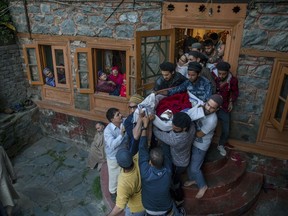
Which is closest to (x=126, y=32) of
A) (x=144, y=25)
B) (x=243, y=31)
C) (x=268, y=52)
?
(x=144, y=25)

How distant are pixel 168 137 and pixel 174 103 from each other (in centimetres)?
74

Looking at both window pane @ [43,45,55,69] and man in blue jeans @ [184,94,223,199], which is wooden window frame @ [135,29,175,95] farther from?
window pane @ [43,45,55,69]

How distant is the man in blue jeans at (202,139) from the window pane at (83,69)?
4.02 metres

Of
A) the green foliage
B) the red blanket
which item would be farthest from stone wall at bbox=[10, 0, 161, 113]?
the red blanket

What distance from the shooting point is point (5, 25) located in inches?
281

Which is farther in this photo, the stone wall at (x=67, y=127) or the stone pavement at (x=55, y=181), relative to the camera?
the stone wall at (x=67, y=127)

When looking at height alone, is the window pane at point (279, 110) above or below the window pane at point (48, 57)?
below

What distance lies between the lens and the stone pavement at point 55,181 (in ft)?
17.5

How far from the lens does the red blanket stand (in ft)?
13.3

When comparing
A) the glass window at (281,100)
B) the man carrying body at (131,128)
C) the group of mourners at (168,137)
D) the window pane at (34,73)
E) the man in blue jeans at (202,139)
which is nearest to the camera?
the group of mourners at (168,137)

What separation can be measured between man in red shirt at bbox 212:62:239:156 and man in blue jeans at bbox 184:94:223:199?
3.38 feet

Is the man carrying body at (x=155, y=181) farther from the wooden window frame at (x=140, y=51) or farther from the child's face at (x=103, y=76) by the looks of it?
the child's face at (x=103, y=76)

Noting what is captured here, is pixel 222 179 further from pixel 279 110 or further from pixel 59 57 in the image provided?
pixel 59 57

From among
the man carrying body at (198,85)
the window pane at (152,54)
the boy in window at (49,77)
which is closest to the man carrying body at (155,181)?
the man carrying body at (198,85)
